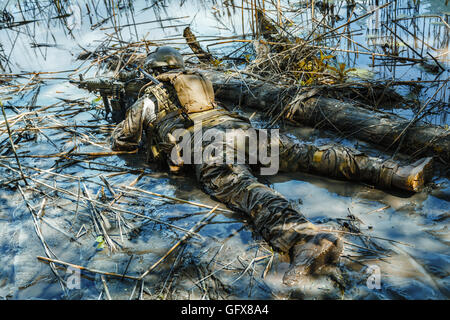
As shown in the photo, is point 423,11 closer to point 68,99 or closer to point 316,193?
point 316,193

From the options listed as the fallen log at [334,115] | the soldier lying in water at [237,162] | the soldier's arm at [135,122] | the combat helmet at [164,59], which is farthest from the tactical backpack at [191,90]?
the fallen log at [334,115]

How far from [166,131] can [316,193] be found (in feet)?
5.18

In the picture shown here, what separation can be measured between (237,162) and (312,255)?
1111 millimetres

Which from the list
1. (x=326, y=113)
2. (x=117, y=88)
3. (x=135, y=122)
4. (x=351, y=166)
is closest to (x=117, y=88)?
(x=117, y=88)

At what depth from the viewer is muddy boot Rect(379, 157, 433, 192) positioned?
8.66 ft

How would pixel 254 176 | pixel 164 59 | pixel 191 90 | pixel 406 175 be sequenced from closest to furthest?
pixel 406 175
pixel 254 176
pixel 191 90
pixel 164 59

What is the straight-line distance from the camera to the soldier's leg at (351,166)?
2.68m

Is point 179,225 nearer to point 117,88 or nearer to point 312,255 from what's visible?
point 312,255

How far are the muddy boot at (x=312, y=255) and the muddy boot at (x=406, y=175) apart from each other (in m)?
0.92

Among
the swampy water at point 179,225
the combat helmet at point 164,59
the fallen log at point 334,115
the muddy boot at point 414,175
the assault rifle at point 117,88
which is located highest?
the combat helmet at point 164,59

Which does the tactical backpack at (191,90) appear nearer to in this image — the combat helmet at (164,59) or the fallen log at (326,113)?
the combat helmet at (164,59)

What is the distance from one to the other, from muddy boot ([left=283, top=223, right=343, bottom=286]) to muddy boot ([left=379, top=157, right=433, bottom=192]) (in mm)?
924

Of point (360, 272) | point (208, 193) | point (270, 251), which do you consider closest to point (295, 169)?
point (208, 193)

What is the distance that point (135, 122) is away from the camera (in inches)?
146
